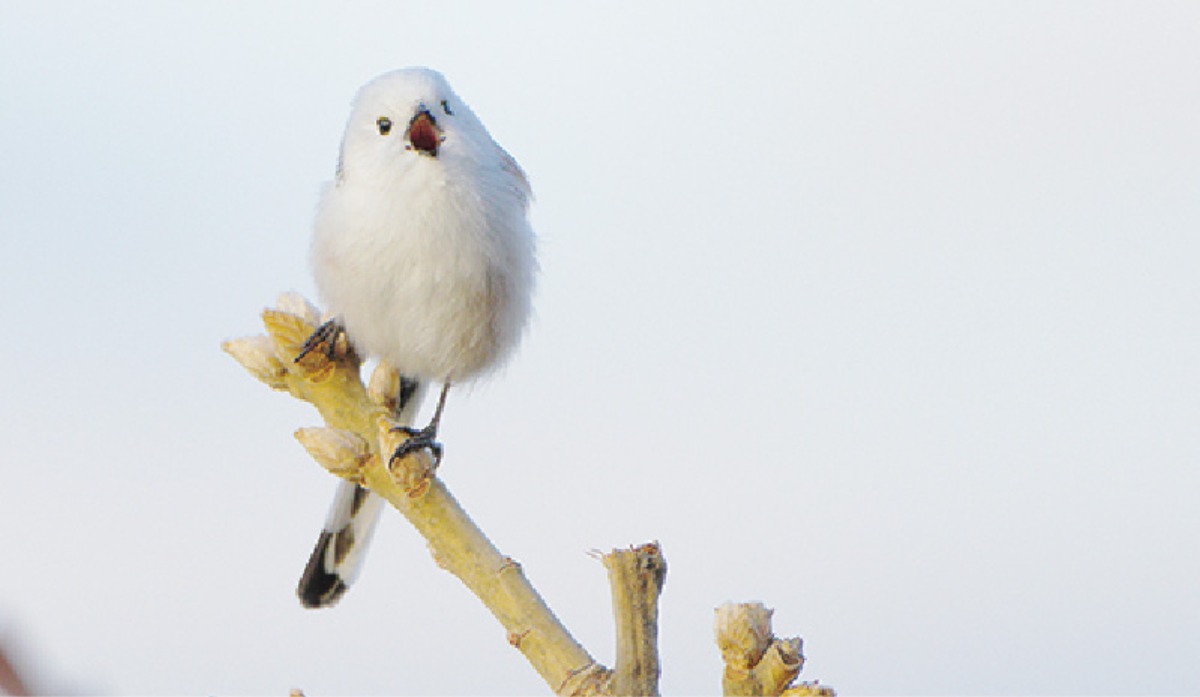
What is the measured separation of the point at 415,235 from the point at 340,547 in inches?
29.9

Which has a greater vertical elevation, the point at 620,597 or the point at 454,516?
the point at 454,516

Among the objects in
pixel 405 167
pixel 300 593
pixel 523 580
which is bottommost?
pixel 523 580

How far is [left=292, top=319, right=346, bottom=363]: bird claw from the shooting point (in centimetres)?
192

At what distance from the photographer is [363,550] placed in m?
2.83

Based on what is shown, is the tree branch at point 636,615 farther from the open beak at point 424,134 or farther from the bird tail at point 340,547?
the open beak at point 424,134

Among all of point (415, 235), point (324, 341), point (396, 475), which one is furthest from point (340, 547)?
point (396, 475)

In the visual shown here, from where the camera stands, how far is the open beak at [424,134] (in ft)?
10.2

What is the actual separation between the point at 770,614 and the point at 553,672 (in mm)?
298

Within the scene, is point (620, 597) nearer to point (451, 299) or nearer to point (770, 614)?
point (770, 614)

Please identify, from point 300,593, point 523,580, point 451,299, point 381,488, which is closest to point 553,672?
point 523,580

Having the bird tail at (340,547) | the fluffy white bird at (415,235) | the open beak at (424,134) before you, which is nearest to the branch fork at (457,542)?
the bird tail at (340,547)

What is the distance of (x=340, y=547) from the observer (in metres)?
2.81

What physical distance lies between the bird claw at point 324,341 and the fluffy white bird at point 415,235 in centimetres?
84

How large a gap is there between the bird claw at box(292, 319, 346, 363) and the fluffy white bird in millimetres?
838
